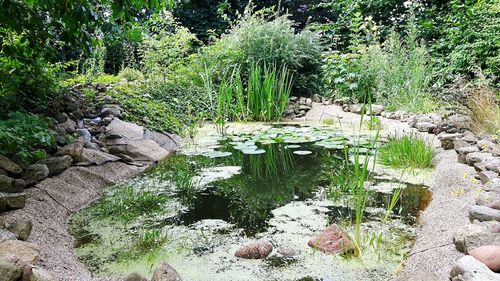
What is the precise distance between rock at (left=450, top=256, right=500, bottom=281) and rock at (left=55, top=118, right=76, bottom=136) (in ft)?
9.10

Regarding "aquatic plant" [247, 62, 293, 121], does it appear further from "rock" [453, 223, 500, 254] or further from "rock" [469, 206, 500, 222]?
"rock" [453, 223, 500, 254]

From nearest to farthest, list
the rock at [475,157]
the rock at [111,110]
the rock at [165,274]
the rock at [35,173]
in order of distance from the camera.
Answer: the rock at [165,274], the rock at [35,173], the rock at [475,157], the rock at [111,110]

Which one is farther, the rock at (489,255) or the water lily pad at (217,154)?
the water lily pad at (217,154)

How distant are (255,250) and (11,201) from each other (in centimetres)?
125

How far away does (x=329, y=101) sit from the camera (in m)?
7.10

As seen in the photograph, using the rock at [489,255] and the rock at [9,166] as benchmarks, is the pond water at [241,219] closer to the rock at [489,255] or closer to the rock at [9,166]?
the rock at [489,255]

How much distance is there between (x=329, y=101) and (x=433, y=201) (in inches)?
191

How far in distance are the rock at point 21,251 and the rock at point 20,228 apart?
17 cm

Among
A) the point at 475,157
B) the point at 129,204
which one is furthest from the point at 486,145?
the point at 129,204

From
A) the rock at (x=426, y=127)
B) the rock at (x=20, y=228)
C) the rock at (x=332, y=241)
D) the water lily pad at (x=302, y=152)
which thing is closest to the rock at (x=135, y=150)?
the water lily pad at (x=302, y=152)

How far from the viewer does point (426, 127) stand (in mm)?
4289

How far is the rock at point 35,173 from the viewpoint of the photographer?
96.1 inches

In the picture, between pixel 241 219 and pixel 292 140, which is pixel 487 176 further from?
pixel 292 140

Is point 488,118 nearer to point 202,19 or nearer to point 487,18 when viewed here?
point 487,18
